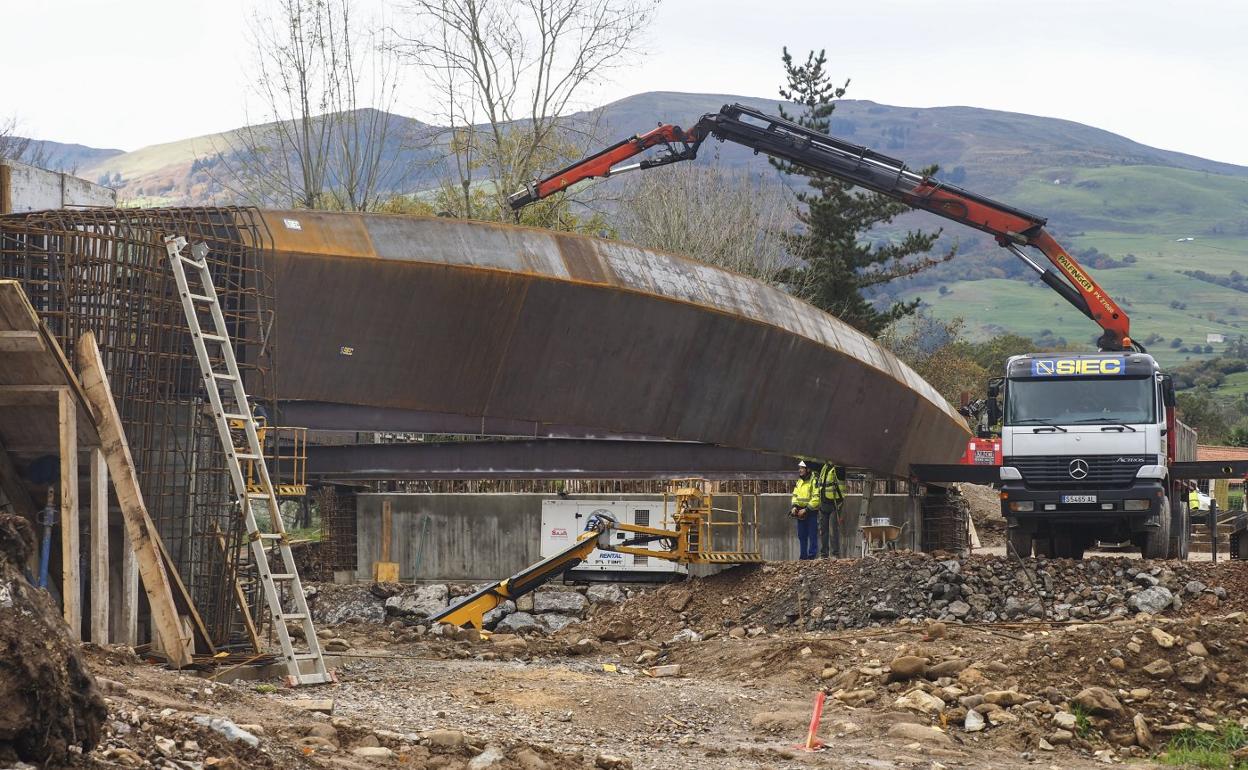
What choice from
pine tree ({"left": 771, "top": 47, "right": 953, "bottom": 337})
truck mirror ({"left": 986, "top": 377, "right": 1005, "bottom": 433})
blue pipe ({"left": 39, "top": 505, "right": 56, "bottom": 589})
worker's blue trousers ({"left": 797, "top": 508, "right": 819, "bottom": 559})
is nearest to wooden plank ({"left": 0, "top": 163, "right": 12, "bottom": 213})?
blue pipe ({"left": 39, "top": 505, "right": 56, "bottom": 589})

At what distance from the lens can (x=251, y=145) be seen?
130 feet

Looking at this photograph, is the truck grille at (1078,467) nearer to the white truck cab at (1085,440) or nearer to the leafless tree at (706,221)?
the white truck cab at (1085,440)

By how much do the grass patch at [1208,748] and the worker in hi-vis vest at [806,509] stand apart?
9842 mm

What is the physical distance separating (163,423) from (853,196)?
37.0m

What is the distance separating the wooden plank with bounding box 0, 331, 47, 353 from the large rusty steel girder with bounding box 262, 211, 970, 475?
5.49 m

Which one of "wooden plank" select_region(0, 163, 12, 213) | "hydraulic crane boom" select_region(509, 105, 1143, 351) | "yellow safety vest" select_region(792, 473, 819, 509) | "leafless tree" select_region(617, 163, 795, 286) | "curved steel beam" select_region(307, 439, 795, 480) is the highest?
"leafless tree" select_region(617, 163, 795, 286)

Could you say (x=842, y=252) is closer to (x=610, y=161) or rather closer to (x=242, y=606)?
(x=610, y=161)

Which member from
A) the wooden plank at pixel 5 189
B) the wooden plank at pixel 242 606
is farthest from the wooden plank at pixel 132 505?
the wooden plank at pixel 5 189

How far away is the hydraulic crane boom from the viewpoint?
22.9 meters

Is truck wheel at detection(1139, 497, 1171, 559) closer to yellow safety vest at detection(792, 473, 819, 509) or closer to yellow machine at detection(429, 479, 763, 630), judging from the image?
yellow safety vest at detection(792, 473, 819, 509)

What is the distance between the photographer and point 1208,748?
37.1ft

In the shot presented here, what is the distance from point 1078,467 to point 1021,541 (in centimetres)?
140

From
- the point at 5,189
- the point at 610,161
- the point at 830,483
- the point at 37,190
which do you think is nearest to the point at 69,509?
the point at 5,189

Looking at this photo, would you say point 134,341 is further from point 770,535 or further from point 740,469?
point 770,535
